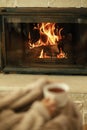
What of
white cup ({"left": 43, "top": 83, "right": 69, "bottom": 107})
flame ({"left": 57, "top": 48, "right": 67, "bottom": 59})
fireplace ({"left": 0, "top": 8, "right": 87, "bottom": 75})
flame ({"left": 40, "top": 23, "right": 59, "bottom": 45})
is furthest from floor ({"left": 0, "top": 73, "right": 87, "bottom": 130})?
white cup ({"left": 43, "top": 83, "right": 69, "bottom": 107})

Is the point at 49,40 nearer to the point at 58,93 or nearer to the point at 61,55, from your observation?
the point at 61,55

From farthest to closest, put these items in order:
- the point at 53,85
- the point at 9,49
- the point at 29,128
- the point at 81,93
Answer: the point at 9,49
the point at 81,93
the point at 53,85
the point at 29,128

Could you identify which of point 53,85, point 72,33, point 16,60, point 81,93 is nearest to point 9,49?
point 16,60

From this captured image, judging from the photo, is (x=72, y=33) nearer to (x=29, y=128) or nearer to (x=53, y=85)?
(x=53, y=85)

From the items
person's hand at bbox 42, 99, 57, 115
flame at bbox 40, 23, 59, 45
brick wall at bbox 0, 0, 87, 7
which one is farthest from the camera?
flame at bbox 40, 23, 59, 45

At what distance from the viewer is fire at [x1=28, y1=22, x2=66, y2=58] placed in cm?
239

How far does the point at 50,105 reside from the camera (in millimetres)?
819

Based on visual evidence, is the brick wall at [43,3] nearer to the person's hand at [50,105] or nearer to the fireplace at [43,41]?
the fireplace at [43,41]

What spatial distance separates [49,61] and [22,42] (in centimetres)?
25

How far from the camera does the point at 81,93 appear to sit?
2.14 m

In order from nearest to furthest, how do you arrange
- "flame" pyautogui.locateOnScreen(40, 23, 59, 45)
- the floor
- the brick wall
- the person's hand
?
the person's hand, the floor, the brick wall, "flame" pyautogui.locateOnScreen(40, 23, 59, 45)

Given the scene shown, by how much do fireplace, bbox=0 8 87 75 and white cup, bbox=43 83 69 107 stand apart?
1.45 m

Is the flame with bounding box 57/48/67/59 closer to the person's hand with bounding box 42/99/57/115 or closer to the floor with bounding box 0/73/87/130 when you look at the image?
the floor with bounding box 0/73/87/130

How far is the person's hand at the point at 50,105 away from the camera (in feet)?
2.66
